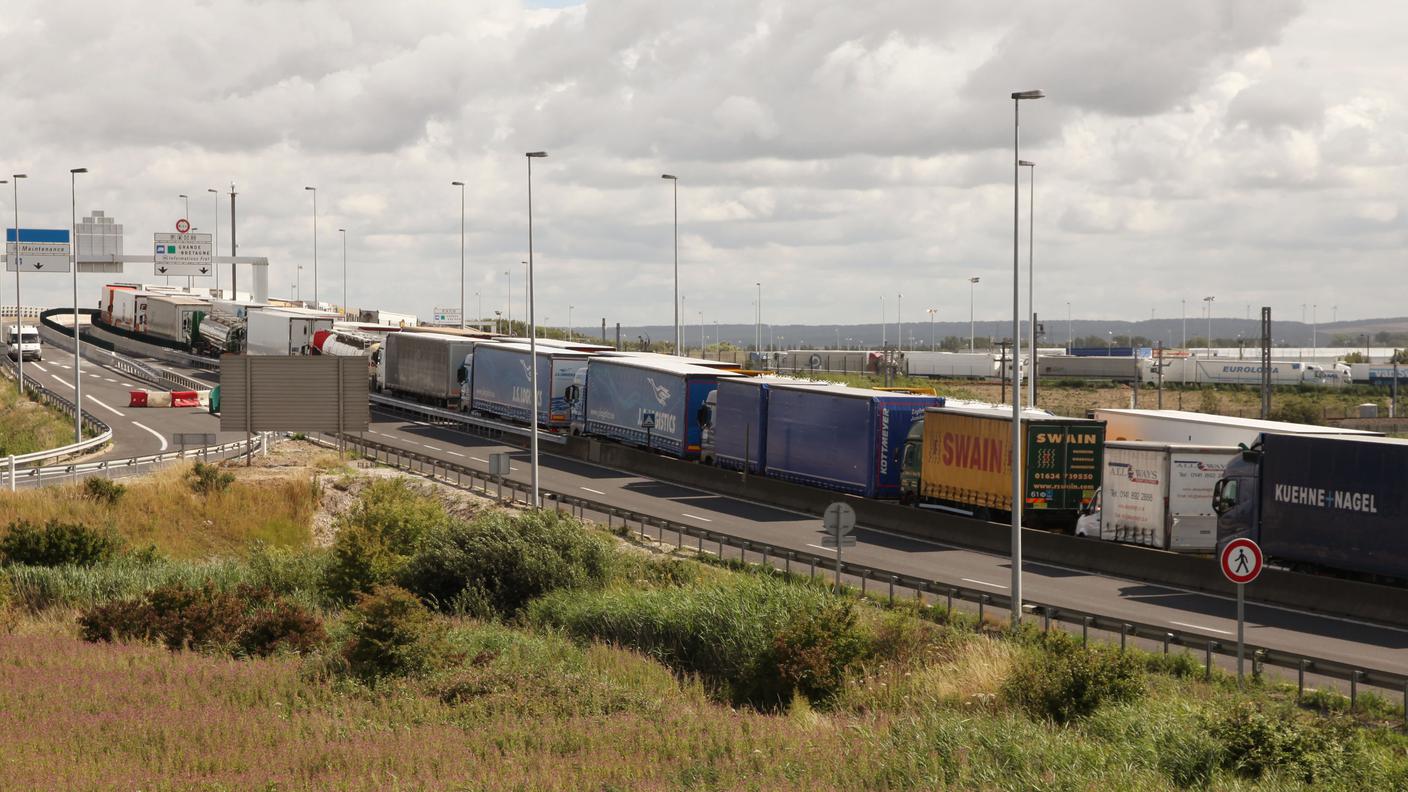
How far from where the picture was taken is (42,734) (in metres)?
16.0

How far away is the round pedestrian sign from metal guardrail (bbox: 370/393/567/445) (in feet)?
110

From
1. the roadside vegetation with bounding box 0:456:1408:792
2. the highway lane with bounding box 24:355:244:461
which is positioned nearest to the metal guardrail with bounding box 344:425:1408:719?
the roadside vegetation with bounding box 0:456:1408:792

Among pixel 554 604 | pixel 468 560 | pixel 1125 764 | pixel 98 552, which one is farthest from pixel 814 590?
pixel 98 552

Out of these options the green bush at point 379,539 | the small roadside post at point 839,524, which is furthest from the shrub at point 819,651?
the green bush at point 379,539

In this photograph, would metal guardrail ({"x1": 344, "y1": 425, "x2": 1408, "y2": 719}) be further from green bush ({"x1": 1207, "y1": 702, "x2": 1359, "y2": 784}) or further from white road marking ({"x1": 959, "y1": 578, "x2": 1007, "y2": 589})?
green bush ({"x1": 1207, "y1": 702, "x2": 1359, "y2": 784})

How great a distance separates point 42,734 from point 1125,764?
1213cm

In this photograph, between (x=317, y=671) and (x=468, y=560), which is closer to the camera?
(x=317, y=671)

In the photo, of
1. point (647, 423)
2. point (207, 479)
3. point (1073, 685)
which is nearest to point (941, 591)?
point (1073, 685)

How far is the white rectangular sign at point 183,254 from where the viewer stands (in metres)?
110

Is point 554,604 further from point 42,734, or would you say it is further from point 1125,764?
point 1125,764

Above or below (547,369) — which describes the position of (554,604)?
below

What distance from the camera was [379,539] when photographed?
32062mm

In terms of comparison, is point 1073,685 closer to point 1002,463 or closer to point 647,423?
point 1002,463

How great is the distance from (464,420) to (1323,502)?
40.3 meters
